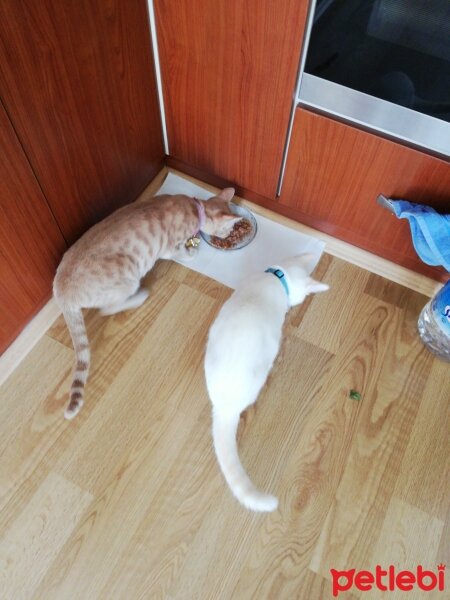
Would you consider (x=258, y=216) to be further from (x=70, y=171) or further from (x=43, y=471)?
(x=43, y=471)

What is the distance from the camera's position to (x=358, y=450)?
3.36ft

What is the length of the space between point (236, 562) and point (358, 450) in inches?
14.2

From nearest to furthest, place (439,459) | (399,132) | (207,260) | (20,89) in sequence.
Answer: (20,89)
(399,132)
(439,459)
(207,260)

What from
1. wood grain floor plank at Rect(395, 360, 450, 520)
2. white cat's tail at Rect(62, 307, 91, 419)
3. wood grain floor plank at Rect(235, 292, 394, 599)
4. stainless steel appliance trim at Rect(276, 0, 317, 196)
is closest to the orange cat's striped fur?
white cat's tail at Rect(62, 307, 91, 419)

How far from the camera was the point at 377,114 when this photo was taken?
0.90m

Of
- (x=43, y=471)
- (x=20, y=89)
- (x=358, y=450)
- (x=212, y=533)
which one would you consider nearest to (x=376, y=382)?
(x=358, y=450)

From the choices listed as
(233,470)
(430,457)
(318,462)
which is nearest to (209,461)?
(233,470)

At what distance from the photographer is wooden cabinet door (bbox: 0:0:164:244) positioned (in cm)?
76

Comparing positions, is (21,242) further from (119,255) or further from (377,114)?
(377,114)

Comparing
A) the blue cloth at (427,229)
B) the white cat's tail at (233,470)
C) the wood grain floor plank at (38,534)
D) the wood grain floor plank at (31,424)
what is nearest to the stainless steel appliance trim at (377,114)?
the blue cloth at (427,229)

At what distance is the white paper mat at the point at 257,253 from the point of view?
123cm

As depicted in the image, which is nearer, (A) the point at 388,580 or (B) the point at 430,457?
(A) the point at 388,580

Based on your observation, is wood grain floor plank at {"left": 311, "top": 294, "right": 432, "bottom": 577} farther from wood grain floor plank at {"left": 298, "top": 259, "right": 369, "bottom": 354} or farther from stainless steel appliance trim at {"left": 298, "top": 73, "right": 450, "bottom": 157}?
stainless steel appliance trim at {"left": 298, "top": 73, "right": 450, "bottom": 157}

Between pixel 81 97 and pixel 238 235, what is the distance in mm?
542
